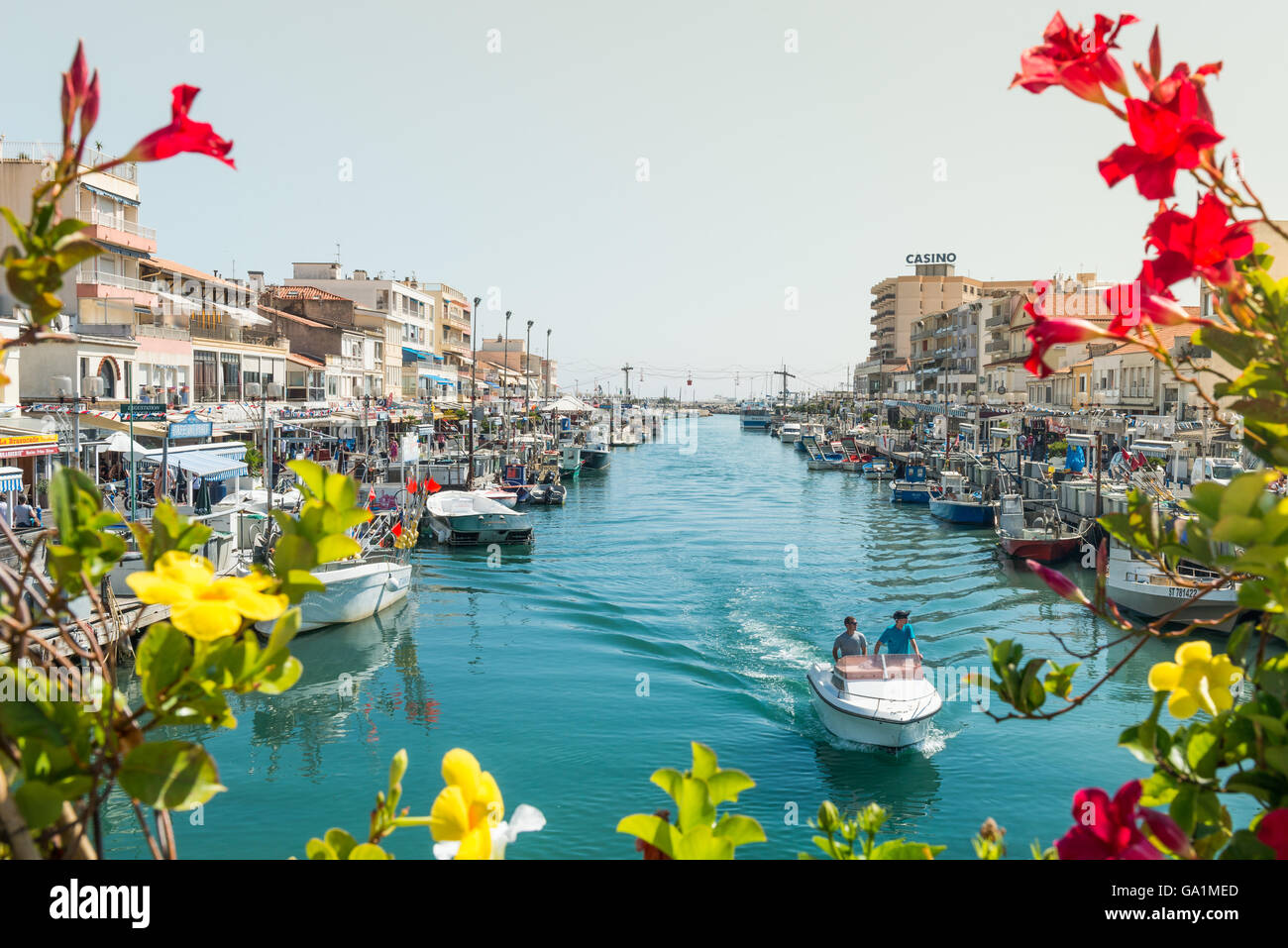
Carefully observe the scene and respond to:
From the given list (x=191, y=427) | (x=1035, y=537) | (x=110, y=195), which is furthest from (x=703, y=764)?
(x=110, y=195)

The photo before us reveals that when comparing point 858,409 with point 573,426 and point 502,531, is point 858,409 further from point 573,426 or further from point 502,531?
point 502,531

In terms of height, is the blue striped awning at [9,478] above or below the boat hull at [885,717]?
above

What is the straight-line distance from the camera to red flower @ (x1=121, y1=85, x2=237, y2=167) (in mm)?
1606

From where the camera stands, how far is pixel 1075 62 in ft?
5.49

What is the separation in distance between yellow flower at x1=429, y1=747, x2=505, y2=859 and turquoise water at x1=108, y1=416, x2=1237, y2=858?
11.0 m

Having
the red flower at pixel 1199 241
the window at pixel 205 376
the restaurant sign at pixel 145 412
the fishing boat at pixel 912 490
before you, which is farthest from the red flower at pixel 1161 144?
the fishing boat at pixel 912 490

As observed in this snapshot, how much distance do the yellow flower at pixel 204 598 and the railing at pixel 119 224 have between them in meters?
36.7

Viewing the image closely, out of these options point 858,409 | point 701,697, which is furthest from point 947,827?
point 858,409

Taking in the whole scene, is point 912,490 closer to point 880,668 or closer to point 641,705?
point 641,705

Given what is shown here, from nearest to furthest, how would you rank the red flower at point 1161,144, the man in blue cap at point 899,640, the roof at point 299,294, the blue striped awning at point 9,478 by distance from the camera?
the red flower at point 1161,144 → the man in blue cap at point 899,640 → the blue striped awning at point 9,478 → the roof at point 299,294

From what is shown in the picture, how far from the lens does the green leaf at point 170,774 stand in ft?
4.44

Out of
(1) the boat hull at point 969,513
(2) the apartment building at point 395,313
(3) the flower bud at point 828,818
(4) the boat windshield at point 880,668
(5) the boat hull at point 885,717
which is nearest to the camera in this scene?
(3) the flower bud at point 828,818

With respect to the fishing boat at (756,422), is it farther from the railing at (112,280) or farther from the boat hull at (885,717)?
the boat hull at (885,717)
